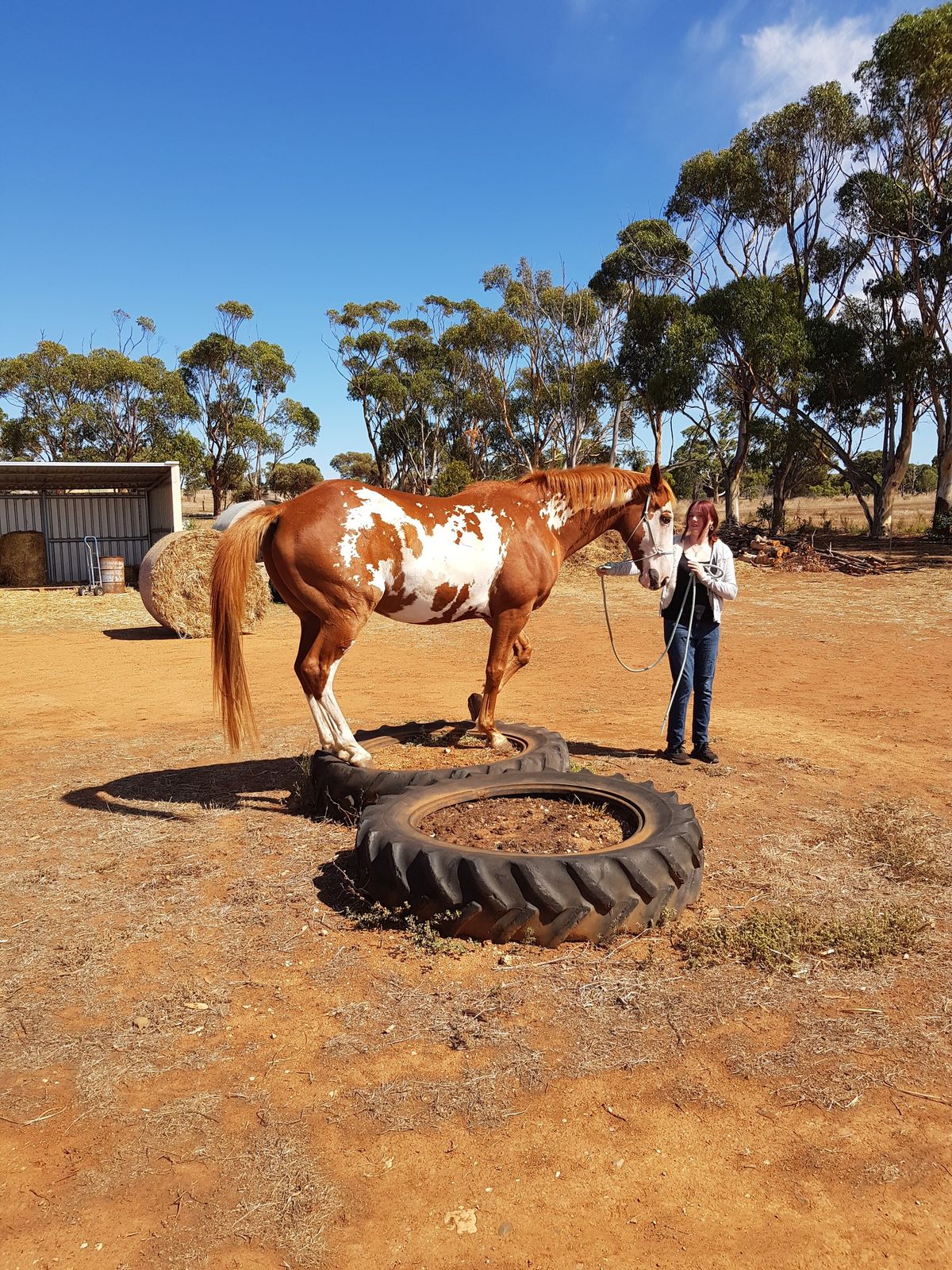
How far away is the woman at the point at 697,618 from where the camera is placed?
244 inches

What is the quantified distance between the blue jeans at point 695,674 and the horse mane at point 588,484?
1201mm

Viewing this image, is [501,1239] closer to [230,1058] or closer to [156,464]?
[230,1058]

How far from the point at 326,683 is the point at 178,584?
9.68m

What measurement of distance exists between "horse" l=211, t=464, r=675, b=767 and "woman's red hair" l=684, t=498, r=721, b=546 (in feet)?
1.56

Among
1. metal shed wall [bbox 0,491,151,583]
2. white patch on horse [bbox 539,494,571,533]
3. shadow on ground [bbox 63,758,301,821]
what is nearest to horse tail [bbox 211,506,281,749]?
shadow on ground [bbox 63,758,301,821]

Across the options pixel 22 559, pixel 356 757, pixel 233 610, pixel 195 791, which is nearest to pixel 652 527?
A: pixel 356 757

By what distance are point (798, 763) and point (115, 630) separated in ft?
41.4

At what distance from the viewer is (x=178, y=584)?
13.8 meters

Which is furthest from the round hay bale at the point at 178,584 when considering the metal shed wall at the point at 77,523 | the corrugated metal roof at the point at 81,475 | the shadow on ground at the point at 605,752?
the metal shed wall at the point at 77,523

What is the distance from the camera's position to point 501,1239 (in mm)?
2025

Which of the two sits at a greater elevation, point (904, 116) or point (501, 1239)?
point (904, 116)

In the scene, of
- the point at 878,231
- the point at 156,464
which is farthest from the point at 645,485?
the point at 878,231

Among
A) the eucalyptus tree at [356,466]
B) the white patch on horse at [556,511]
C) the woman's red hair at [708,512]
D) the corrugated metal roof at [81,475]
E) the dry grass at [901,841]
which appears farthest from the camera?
the eucalyptus tree at [356,466]

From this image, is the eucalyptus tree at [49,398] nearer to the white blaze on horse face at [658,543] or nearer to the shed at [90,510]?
the shed at [90,510]
